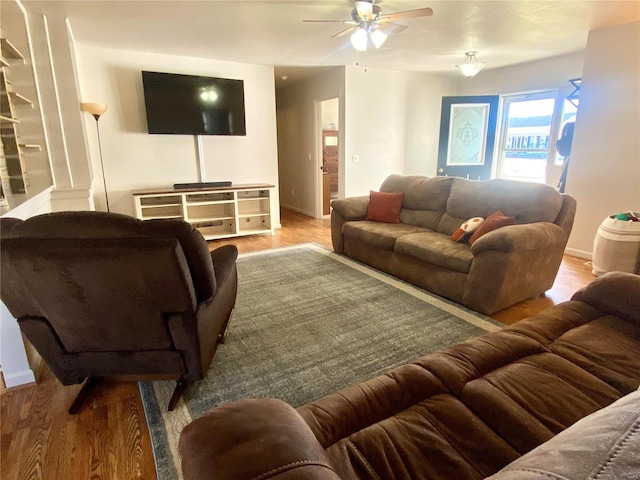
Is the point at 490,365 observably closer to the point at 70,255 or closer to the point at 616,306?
the point at 616,306

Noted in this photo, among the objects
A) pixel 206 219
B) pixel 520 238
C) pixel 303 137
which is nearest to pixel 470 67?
pixel 520 238

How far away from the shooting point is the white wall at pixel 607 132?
142 inches

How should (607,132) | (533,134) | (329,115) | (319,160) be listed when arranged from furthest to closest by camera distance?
(329,115)
(319,160)
(533,134)
(607,132)

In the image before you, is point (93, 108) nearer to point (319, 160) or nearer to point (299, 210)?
point (319, 160)

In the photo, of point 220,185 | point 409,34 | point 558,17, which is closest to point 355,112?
point 409,34

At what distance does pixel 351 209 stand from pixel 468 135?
315cm

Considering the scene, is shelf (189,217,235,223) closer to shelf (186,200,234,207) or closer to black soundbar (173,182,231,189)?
shelf (186,200,234,207)

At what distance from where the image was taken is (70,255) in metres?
1.36

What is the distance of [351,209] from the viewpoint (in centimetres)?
407

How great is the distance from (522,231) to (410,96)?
4.35m

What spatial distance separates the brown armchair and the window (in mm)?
5529

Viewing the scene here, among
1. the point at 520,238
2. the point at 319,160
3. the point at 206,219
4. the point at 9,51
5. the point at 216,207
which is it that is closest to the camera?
the point at 520,238

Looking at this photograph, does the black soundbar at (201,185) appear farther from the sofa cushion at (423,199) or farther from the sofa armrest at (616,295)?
the sofa armrest at (616,295)

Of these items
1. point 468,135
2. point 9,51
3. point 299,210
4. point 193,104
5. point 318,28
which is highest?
point 318,28
